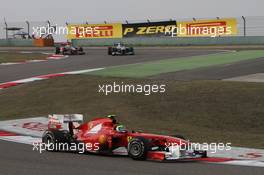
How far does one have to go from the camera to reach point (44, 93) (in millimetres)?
21266

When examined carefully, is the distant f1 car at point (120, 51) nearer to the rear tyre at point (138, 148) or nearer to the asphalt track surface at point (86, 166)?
the asphalt track surface at point (86, 166)

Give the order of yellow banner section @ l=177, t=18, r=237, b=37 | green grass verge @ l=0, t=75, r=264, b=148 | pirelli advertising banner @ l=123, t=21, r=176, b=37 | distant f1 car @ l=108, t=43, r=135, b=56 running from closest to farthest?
green grass verge @ l=0, t=75, r=264, b=148
distant f1 car @ l=108, t=43, r=135, b=56
yellow banner section @ l=177, t=18, r=237, b=37
pirelli advertising banner @ l=123, t=21, r=176, b=37

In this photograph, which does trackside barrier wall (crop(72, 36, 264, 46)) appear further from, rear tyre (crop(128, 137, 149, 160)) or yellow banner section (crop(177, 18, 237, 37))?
rear tyre (crop(128, 137, 149, 160))

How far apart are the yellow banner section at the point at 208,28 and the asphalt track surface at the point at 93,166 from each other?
41202 mm

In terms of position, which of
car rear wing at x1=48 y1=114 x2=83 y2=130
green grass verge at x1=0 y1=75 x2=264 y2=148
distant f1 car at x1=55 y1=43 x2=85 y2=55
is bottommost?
→ green grass verge at x1=0 y1=75 x2=264 y2=148

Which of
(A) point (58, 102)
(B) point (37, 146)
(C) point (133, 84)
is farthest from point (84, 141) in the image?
(C) point (133, 84)

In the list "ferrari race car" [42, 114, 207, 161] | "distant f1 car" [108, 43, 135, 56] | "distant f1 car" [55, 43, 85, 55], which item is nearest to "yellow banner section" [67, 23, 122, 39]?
"distant f1 car" [55, 43, 85, 55]

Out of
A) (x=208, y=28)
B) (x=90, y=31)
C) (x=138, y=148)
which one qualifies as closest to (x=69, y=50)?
(x=208, y=28)

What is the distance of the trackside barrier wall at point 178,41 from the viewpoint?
1972 inches

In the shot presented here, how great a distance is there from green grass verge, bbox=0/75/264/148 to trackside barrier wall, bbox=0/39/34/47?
122ft

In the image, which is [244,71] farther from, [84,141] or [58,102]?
[84,141]

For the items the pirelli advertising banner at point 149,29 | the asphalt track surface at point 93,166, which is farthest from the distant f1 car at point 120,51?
the asphalt track surface at point 93,166

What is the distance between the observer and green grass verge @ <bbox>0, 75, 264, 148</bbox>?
1474 cm

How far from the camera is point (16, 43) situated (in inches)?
2400
